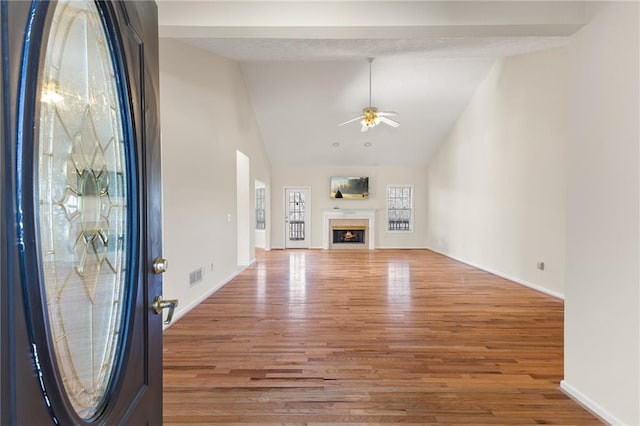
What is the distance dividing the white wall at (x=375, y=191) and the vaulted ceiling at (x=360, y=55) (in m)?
0.31

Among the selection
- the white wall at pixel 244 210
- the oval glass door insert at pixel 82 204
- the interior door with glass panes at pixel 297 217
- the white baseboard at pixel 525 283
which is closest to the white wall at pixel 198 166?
the white wall at pixel 244 210

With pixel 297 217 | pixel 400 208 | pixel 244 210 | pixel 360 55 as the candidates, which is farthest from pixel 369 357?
pixel 400 208

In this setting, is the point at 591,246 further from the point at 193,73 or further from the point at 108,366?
the point at 193,73

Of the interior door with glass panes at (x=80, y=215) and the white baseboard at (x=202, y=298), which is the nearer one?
the interior door with glass panes at (x=80, y=215)

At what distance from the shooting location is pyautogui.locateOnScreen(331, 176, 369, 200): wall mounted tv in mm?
10508

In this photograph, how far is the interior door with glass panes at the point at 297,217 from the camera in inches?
413

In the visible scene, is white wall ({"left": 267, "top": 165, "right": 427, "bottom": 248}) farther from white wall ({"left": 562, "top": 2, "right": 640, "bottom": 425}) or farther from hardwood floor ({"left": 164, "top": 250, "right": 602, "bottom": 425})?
white wall ({"left": 562, "top": 2, "right": 640, "bottom": 425})

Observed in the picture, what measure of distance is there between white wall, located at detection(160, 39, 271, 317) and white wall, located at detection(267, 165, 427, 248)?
438cm

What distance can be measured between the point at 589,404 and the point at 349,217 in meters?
8.48

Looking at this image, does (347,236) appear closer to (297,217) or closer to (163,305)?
(297,217)

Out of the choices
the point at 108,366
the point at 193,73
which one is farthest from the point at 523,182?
the point at 108,366

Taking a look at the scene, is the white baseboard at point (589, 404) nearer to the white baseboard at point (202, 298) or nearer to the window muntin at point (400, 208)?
the white baseboard at point (202, 298)

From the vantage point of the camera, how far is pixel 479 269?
668cm

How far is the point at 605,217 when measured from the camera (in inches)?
77.4
